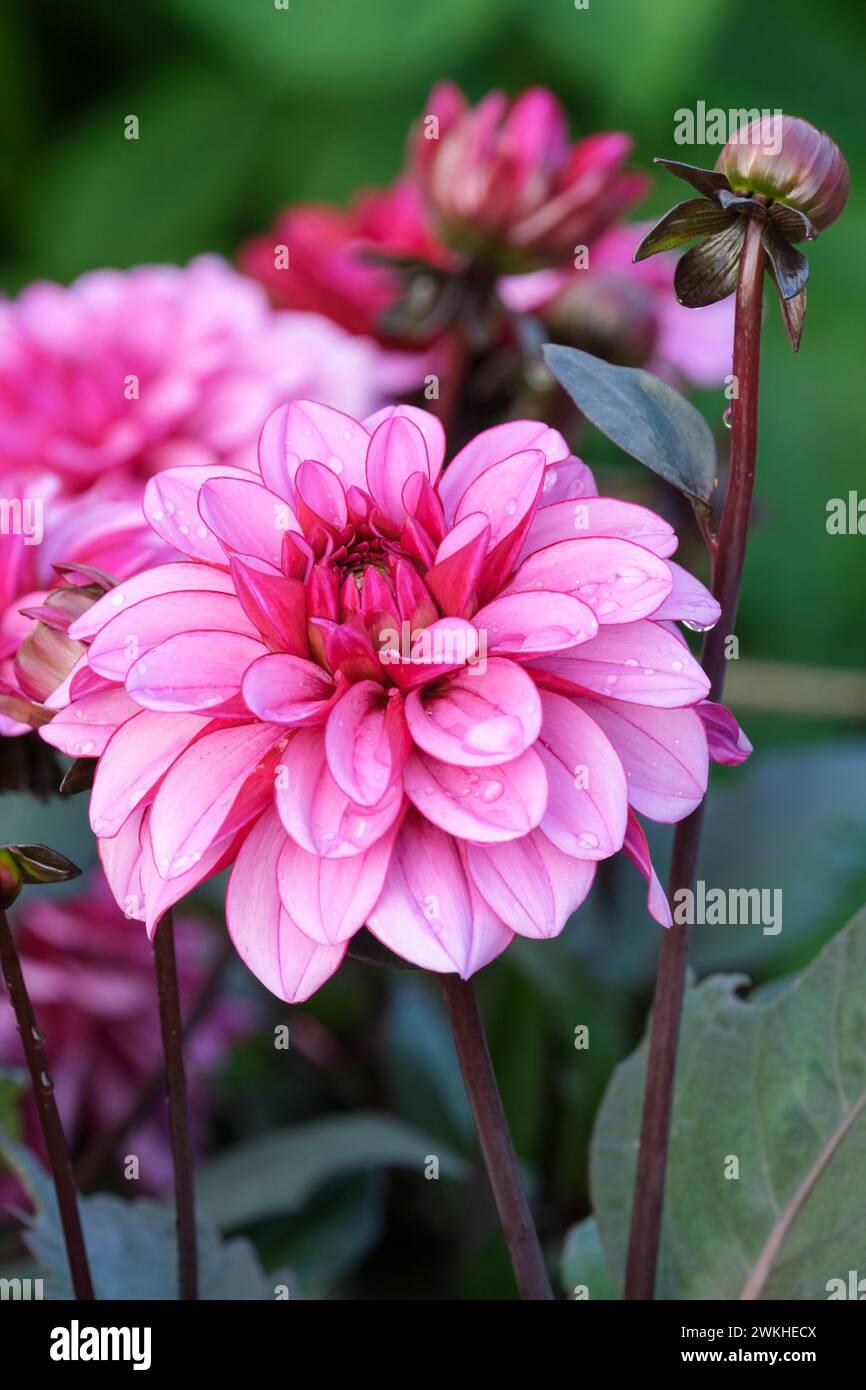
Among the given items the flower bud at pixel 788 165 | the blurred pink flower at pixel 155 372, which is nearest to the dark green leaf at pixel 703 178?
the flower bud at pixel 788 165

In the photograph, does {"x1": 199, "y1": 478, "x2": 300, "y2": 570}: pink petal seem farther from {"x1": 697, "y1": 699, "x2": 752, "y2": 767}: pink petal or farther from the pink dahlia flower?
the pink dahlia flower

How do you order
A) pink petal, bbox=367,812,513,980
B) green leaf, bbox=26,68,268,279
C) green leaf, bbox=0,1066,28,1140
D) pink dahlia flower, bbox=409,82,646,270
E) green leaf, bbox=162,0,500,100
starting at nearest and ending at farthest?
pink petal, bbox=367,812,513,980 < green leaf, bbox=0,1066,28,1140 < pink dahlia flower, bbox=409,82,646,270 < green leaf, bbox=162,0,500,100 < green leaf, bbox=26,68,268,279

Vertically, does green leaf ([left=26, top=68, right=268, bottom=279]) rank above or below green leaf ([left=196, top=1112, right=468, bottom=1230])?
above

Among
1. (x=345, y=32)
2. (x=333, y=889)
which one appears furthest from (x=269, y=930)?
(x=345, y=32)

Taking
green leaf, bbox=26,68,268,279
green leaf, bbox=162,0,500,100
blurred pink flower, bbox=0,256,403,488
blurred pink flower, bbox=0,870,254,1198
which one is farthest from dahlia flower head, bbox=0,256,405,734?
green leaf, bbox=26,68,268,279

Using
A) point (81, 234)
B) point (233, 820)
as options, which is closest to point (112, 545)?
point (233, 820)

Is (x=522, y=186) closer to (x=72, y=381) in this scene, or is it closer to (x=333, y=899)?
(x=72, y=381)
